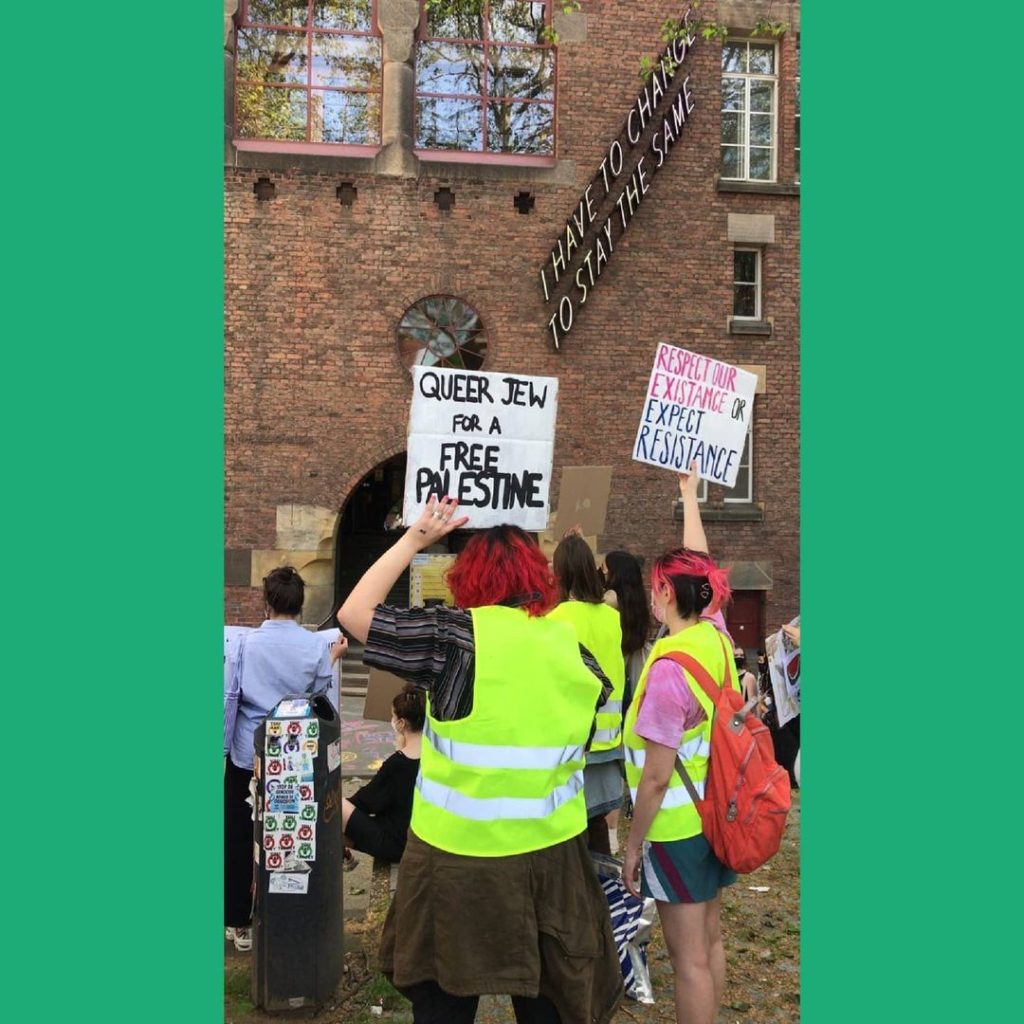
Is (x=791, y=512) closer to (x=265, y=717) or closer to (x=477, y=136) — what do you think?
(x=477, y=136)

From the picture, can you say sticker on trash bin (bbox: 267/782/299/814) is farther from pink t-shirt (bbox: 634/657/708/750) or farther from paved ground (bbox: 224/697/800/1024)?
pink t-shirt (bbox: 634/657/708/750)

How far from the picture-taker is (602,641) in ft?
12.9

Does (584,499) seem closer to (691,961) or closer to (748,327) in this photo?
(691,961)

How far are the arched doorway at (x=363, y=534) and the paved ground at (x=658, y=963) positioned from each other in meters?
1.91

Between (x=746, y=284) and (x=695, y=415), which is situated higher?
(x=746, y=284)

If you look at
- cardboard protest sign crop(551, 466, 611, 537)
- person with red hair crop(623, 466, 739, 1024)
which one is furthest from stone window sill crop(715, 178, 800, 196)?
person with red hair crop(623, 466, 739, 1024)

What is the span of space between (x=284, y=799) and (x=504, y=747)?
155 cm

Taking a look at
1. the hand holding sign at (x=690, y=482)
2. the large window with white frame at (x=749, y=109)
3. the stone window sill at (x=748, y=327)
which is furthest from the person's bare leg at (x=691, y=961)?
the large window with white frame at (x=749, y=109)

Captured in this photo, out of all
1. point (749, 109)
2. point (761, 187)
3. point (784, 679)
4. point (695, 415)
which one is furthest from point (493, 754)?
point (749, 109)

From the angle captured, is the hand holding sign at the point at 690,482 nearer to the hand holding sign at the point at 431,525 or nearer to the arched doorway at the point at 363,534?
the hand holding sign at the point at 431,525

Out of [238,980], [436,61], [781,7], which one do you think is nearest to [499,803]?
[238,980]

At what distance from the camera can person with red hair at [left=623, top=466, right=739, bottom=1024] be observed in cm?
301

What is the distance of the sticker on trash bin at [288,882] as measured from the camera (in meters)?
3.69

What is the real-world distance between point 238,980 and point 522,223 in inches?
204
